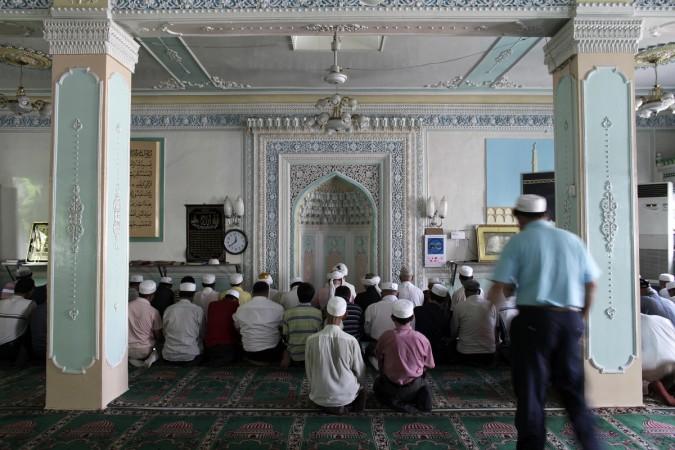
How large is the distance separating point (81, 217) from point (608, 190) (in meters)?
3.21

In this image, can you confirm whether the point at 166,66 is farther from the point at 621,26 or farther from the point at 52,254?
→ the point at 621,26

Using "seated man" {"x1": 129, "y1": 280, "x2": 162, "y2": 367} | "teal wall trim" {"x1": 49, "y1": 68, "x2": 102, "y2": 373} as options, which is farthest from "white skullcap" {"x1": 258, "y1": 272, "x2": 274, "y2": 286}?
"teal wall trim" {"x1": 49, "y1": 68, "x2": 102, "y2": 373}

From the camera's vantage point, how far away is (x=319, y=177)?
6.60m

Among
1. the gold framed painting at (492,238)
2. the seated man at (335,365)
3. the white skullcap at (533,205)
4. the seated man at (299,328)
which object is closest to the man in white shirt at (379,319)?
the seated man at (299,328)

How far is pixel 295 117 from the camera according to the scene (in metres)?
6.52

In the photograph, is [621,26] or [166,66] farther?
[166,66]

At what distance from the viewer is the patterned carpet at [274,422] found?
8.61 feet

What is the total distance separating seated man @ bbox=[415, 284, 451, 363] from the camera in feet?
13.9

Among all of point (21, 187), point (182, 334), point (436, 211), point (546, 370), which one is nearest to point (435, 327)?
→ point (182, 334)

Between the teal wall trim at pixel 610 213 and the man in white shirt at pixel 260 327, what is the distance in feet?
7.45

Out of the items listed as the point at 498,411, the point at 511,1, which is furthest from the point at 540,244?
the point at 511,1

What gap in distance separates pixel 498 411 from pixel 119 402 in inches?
89.9

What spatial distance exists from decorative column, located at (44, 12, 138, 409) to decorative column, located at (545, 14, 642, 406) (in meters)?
2.89

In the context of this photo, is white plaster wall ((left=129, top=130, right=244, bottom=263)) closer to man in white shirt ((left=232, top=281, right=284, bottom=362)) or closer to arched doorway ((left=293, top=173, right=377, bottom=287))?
arched doorway ((left=293, top=173, right=377, bottom=287))
